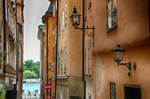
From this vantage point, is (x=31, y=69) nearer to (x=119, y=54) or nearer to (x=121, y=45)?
(x=121, y=45)

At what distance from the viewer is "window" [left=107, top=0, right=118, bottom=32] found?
10.3m

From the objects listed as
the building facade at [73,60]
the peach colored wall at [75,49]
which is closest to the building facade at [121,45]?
the building facade at [73,60]

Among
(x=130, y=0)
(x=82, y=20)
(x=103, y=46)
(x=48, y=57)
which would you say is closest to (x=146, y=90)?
(x=130, y=0)

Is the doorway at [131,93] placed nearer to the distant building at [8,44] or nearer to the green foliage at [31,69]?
the distant building at [8,44]

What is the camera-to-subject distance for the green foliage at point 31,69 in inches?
6024

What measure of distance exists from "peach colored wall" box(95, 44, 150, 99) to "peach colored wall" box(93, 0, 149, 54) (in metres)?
0.25

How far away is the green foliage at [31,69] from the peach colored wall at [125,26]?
460 ft

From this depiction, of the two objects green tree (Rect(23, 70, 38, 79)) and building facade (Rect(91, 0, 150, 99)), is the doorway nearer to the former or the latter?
building facade (Rect(91, 0, 150, 99))

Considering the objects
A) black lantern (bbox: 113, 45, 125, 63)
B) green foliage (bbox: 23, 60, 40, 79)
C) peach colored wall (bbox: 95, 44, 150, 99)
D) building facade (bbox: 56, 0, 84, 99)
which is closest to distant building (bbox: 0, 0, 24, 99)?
peach colored wall (bbox: 95, 44, 150, 99)

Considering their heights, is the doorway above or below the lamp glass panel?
below

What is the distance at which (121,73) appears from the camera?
968cm

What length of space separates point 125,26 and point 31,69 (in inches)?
6090

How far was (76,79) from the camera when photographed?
2070 cm

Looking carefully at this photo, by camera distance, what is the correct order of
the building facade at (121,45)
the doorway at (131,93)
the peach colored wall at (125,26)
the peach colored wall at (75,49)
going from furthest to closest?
the peach colored wall at (75,49)
the doorway at (131,93)
the building facade at (121,45)
the peach colored wall at (125,26)
